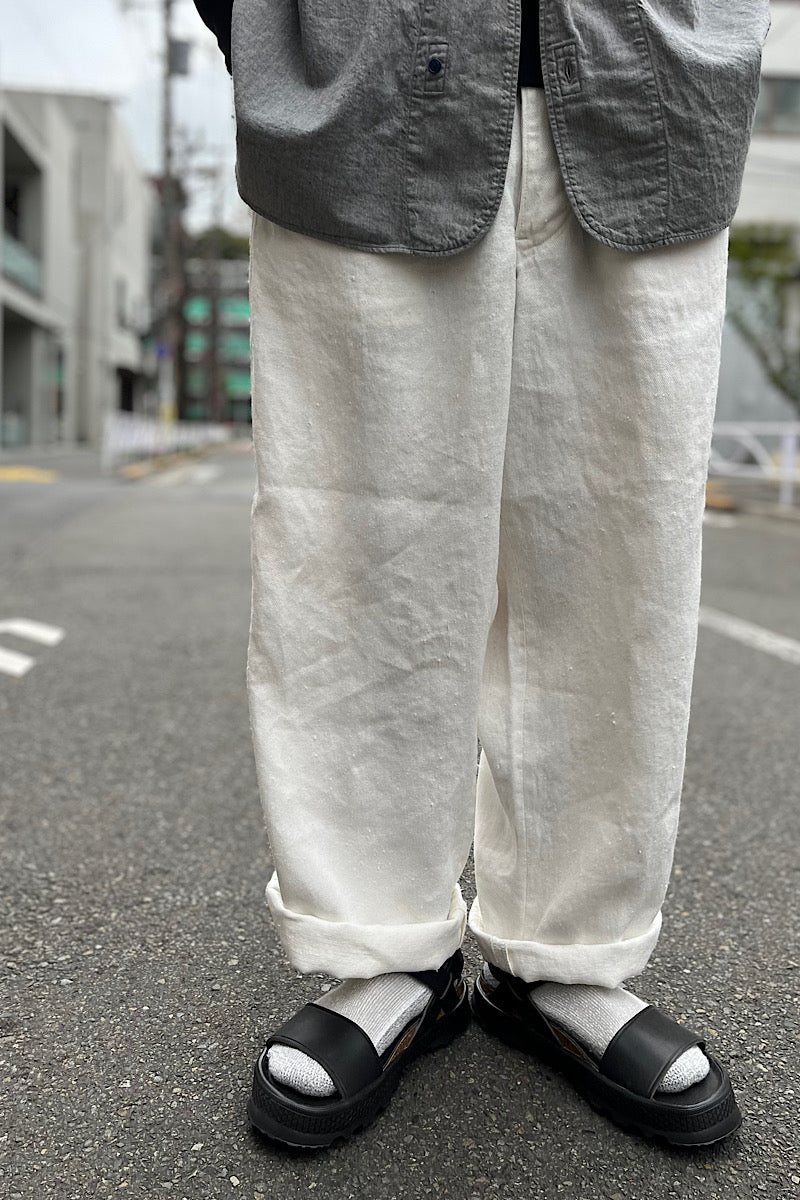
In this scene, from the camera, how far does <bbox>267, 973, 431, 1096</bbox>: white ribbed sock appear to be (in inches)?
40.2

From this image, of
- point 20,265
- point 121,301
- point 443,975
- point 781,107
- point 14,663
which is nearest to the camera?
point 443,975

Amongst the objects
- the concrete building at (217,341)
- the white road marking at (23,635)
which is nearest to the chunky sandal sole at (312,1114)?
the white road marking at (23,635)

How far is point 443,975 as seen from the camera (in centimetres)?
114

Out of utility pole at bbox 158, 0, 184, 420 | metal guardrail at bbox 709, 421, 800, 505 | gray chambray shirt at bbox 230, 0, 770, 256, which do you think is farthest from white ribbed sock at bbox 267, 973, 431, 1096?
utility pole at bbox 158, 0, 184, 420

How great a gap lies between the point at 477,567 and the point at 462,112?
15.1 inches

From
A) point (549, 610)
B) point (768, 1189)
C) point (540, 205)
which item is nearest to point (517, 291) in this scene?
point (540, 205)

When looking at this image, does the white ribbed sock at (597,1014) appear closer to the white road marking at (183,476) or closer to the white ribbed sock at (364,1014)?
the white ribbed sock at (364,1014)

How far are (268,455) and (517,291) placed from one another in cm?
26

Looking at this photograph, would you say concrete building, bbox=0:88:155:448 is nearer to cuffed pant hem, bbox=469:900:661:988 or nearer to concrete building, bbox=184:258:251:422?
concrete building, bbox=184:258:251:422

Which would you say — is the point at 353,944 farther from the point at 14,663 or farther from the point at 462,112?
the point at 14,663

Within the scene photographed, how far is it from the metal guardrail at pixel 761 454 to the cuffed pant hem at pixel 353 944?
Result: 23.2 ft

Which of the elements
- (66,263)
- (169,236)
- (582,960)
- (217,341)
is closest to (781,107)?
(169,236)

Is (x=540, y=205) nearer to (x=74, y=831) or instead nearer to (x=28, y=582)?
(x=74, y=831)

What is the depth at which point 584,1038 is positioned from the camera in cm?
110
